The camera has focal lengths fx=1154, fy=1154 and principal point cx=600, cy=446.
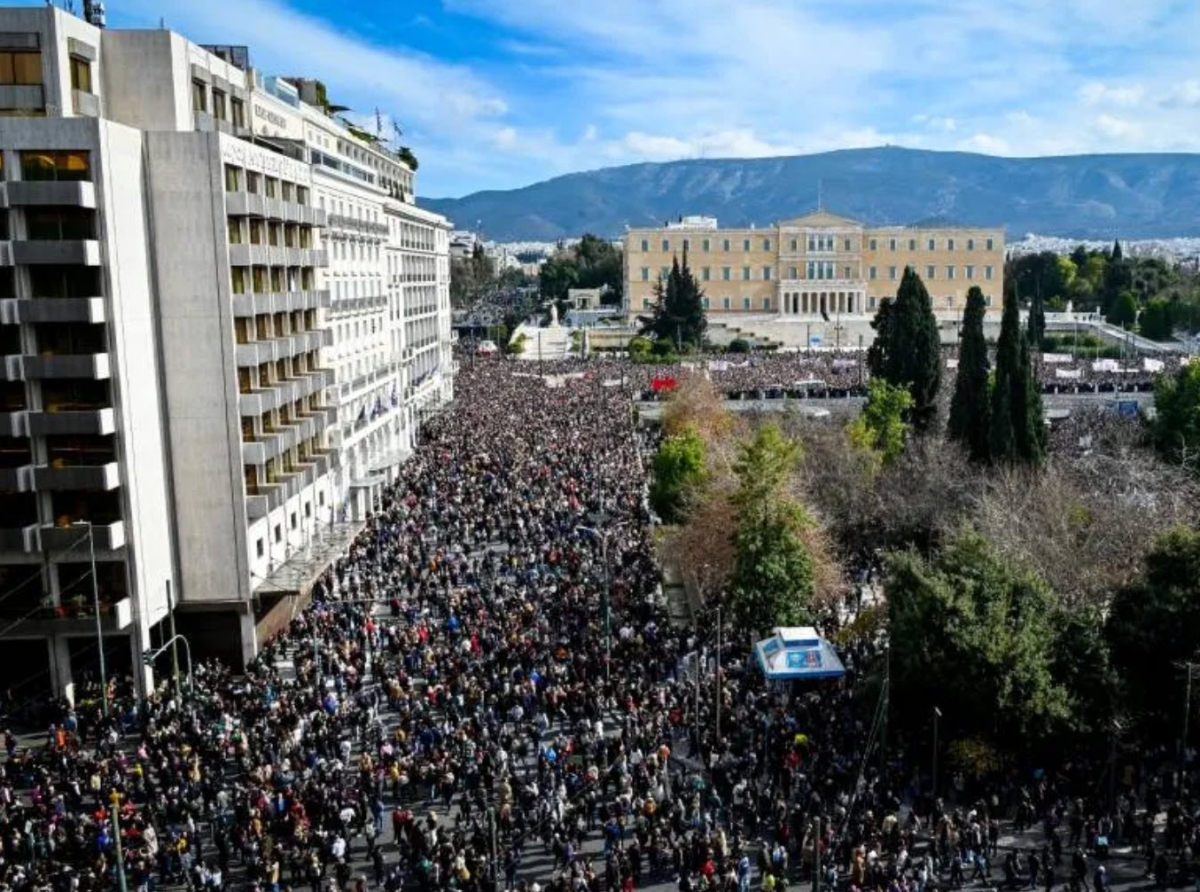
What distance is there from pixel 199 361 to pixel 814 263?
107261 millimetres

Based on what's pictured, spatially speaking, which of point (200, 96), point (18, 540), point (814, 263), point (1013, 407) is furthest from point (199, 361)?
point (814, 263)

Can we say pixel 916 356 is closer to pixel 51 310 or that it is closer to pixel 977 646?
pixel 977 646

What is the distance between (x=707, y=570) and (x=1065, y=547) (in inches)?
383

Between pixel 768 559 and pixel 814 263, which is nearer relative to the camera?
pixel 768 559

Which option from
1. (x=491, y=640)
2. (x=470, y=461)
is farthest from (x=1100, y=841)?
(x=470, y=461)

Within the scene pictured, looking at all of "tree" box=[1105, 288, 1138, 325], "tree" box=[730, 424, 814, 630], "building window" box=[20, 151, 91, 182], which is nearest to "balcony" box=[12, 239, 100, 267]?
"building window" box=[20, 151, 91, 182]

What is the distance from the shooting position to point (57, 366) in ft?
83.4

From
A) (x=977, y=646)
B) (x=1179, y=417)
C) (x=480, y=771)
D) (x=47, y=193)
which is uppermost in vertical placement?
(x=47, y=193)

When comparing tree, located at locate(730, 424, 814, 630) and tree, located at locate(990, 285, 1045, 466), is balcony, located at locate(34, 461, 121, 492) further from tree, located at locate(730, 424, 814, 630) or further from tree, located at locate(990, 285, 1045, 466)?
tree, located at locate(990, 285, 1045, 466)

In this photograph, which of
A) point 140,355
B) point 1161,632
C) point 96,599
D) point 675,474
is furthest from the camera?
point 675,474

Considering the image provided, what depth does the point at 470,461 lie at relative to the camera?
51.9 m

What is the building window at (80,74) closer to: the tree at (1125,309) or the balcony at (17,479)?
the balcony at (17,479)

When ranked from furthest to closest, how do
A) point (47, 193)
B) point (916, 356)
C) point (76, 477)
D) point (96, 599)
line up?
point (916, 356) < point (76, 477) < point (47, 193) < point (96, 599)

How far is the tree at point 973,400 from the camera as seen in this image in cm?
4188
